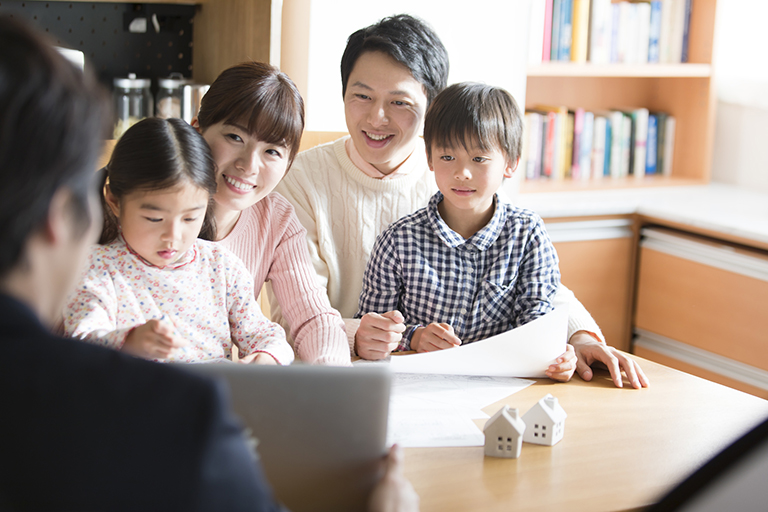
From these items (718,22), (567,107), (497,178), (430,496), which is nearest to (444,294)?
(497,178)

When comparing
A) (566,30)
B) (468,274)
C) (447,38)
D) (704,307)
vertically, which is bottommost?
(704,307)

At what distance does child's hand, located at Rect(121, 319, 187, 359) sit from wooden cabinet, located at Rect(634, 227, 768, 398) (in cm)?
199

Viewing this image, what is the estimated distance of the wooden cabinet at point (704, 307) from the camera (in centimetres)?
238

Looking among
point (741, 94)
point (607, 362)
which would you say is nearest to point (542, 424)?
point (607, 362)

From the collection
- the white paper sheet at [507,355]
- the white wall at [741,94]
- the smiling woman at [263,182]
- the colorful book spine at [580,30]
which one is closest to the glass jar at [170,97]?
the smiling woman at [263,182]

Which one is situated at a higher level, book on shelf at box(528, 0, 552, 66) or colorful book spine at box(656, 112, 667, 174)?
book on shelf at box(528, 0, 552, 66)

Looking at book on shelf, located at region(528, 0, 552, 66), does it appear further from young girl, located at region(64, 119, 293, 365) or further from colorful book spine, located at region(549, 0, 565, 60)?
young girl, located at region(64, 119, 293, 365)

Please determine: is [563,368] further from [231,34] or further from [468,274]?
[231,34]

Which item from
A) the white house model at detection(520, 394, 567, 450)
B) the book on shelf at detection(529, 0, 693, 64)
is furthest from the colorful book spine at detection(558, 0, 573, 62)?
the white house model at detection(520, 394, 567, 450)

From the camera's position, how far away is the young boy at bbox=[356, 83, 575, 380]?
1.52 m

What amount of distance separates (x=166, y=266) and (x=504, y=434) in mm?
616

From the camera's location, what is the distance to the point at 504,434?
3.34 feet

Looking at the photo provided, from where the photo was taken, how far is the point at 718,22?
311cm

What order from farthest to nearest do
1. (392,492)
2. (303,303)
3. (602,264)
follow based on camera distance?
(602,264) → (303,303) → (392,492)
